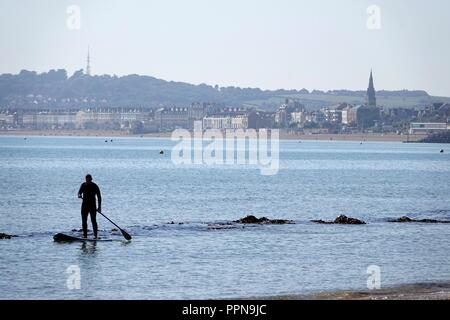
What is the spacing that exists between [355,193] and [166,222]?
30.0 m

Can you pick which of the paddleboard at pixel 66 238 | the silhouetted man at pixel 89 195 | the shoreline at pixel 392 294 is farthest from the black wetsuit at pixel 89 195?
the shoreline at pixel 392 294

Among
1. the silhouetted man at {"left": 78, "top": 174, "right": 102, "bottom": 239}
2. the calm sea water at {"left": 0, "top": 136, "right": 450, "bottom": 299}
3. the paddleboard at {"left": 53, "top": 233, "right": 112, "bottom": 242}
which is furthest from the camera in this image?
the paddleboard at {"left": 53, "top": 233, "right": 112, "bottom": 242}

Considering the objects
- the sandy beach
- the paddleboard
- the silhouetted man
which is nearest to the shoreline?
the sandy beach

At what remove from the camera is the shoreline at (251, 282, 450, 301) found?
76.3 feet

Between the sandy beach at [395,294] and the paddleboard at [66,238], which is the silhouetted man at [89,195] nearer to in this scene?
the paddleboard at [66,238]

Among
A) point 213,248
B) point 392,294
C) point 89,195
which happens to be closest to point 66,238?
point 89,195

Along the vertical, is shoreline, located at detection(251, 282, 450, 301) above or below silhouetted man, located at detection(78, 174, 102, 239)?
below

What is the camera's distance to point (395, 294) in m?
24.5

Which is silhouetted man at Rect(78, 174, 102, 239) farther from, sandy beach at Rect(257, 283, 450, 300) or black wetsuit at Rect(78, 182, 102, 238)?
sandy beach at Rect(257, 283, 450, 300)

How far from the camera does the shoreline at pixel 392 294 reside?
23250mm

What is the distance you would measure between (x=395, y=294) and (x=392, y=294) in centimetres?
9

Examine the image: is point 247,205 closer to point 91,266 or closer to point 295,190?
point 295,190

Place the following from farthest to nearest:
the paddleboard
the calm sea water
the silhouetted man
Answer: the paddleboard
the silhouetted man
the calm sea water
